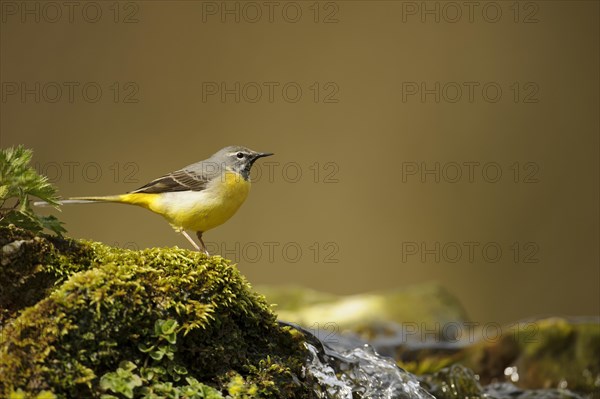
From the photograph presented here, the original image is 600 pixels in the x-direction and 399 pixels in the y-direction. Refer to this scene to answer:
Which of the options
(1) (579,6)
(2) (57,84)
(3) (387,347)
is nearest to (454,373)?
(3) (387,347)

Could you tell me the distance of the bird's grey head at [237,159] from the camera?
522cm

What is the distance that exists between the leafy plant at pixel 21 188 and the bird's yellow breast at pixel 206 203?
5.97 ft

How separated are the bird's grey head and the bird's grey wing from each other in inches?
7.8

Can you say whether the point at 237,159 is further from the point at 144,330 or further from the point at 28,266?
the point at 144,330

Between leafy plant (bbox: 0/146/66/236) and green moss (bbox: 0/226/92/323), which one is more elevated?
leafy plant (bbox: 0/146/66/236)

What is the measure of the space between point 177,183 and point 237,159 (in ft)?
1.47

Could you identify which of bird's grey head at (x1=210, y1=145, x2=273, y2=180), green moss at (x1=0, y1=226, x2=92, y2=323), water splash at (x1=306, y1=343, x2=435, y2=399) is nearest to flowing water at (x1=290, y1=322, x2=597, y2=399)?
water splash at (x1=306, y1=343, x2=435, y2=399)

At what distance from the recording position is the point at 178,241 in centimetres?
1170

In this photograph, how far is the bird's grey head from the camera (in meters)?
5.22

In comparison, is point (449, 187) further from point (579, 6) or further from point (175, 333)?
point (175, 333)

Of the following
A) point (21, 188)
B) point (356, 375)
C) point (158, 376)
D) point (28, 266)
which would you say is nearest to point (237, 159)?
point (356, 375)

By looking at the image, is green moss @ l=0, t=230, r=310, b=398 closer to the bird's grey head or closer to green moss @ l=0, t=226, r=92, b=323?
green moss @ l=0, t=226, r=92, b=323

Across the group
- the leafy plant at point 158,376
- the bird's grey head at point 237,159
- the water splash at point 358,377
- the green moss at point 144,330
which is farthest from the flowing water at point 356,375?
the bird's grey head at point 237,159

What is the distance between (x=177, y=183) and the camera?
5199mm
